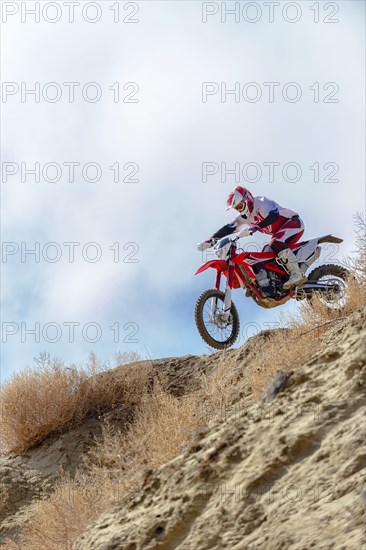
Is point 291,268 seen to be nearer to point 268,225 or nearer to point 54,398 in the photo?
point 268,225

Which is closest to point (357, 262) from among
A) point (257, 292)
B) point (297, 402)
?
point (257, 292)

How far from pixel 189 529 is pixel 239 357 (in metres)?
8.35

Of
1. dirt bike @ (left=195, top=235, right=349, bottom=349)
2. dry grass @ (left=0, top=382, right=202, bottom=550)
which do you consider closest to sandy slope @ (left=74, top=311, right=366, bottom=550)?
dry grass @ (left=0, top=382, right=202, bottom=550)

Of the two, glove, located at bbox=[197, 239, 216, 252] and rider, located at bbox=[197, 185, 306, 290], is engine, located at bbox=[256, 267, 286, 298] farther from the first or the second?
glove, located at bbox=[197, 239, 216, 252]

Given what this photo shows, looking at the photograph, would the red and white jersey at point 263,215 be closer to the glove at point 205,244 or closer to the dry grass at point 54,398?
the glove at point 205,244

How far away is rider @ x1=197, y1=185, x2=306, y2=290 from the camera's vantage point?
15352 mm

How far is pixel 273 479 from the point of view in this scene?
6.99 meters

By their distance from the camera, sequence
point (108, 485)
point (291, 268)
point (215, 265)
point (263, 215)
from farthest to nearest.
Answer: point (263, 215)
point (291, 268)
point (215, 265)
point (108, 485)

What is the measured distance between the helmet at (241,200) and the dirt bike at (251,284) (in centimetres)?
59

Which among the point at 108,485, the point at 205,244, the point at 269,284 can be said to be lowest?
the point at 108,485

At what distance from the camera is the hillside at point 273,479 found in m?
6.50

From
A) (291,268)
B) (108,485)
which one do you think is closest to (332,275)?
(291,268)

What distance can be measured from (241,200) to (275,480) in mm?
8872

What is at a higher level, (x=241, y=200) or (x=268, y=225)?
(x=241, y=200)
